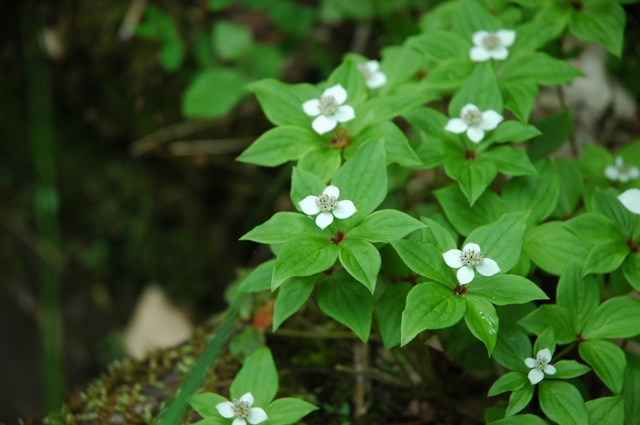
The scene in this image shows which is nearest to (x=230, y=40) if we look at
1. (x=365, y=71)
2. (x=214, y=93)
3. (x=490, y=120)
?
(x=214, y=93)

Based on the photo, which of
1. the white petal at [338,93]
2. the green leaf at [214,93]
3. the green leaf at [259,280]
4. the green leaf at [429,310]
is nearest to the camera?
the green leaf at [429,310]

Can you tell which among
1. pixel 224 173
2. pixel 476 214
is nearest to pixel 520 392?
pixel 476 214

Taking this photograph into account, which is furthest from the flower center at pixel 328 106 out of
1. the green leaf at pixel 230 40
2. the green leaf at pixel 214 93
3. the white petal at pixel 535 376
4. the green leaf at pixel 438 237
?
the green leaf at pixel 230 40

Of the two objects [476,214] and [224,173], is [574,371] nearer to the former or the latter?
[476,214]

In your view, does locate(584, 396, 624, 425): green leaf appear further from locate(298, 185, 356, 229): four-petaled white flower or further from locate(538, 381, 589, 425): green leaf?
locate(298, 185, 356, 229): four-petaled white flower

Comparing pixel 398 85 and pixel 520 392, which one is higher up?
pixel 398 85

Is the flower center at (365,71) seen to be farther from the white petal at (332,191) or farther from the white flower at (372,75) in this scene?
the white petal at (332,191)

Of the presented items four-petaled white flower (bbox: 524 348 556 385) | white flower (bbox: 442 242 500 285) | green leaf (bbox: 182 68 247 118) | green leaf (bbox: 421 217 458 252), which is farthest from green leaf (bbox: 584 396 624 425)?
green leaf (bbox: 182 68 247 118)
